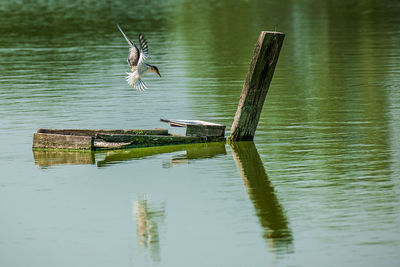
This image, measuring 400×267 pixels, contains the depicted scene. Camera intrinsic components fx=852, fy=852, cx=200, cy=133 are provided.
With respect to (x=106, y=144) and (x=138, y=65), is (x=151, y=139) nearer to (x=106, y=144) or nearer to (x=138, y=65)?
(x=106, y=144)

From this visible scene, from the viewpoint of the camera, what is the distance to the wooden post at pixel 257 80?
14.3 metres

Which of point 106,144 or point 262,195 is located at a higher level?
point 106,144

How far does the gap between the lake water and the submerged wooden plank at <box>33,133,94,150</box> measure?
172 millimetres

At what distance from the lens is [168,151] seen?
576 inches

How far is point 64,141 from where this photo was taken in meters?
14.4

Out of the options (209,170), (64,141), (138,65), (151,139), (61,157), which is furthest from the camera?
(138,65)

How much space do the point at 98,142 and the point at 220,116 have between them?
3.85 meters

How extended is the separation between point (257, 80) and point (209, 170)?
2146mm

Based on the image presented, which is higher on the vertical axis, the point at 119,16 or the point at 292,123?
the point at 119,16

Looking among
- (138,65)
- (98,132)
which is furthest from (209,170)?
(138,65)

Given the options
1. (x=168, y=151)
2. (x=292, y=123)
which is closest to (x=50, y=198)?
(x=168, y=151)

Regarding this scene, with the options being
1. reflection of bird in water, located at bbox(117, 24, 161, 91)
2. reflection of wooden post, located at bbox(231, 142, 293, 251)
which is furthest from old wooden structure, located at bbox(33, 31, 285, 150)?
reflection of bird in water, located at bbox(117, 24, 161, 91)

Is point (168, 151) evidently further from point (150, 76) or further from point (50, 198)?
point (150, 76)

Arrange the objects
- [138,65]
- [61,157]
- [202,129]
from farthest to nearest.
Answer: [138,65] → [202,129] → [61,157]
